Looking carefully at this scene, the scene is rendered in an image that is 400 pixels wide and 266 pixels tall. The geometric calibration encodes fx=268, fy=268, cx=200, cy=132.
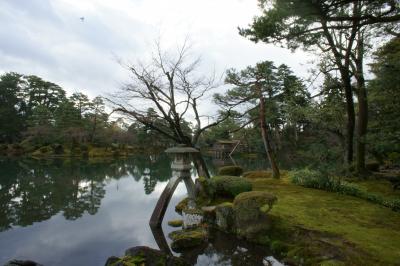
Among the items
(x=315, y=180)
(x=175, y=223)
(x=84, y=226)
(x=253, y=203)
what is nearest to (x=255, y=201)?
(x=253, y=203)

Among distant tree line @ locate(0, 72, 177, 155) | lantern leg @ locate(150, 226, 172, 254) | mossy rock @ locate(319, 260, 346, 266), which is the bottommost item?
lantern leg @ locate(150, 226, 172, 254)

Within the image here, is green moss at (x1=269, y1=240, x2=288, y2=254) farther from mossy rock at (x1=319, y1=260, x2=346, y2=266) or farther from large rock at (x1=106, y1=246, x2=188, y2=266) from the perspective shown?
large rock at (x1=106, y1=246, x2=188, y2=266)

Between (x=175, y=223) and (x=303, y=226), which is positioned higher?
(x=303, y=226)

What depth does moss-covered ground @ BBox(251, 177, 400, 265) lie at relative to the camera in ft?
14.4

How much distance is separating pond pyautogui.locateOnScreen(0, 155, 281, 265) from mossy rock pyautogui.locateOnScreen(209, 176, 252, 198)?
171 centimetres

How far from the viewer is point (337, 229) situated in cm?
548

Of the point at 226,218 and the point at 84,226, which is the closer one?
the point at 226,218

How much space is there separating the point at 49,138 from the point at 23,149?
366 cm

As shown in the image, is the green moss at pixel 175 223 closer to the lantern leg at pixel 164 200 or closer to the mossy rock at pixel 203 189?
the lantern leg at pixel 164 200

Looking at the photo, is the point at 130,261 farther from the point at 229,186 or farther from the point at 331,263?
the point at 229,186

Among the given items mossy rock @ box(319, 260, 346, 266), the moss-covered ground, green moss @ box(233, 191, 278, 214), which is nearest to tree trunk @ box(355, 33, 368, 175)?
the moss-covered ground

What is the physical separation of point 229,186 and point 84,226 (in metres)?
4.49

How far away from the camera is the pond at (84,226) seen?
A: 5.56 meters

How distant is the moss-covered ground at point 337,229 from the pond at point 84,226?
2.47 feet
